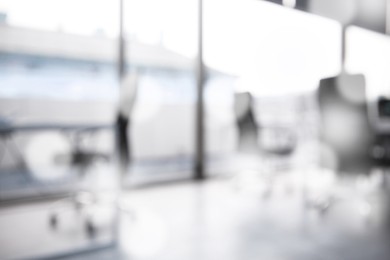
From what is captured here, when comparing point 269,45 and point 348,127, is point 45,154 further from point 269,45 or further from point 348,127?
point 348,127

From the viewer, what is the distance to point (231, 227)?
2.41 m

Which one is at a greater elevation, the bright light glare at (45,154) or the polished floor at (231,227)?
the bright light glare at (45,154)

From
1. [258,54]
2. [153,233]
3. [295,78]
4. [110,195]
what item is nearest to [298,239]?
[153,233]

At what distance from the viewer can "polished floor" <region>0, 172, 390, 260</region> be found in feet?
6.26

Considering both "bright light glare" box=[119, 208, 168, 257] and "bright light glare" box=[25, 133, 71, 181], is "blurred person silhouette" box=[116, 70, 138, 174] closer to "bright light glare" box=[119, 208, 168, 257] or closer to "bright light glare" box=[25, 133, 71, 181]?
"bright light glare" box=[119, 208, 168, 257]

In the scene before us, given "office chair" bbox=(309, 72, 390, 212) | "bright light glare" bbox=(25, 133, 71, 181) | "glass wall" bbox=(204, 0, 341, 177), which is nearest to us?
"office chair" bbox=(309, 72, 390, 212)

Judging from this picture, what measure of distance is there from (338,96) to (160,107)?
452 cm

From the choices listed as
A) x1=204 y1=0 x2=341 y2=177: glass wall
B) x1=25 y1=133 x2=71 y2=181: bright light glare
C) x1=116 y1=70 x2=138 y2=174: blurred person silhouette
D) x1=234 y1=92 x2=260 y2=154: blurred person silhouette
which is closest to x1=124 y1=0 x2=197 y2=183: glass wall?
Answer: x1=116 y1=70 x2=138 y2=174: blurred person silhouette

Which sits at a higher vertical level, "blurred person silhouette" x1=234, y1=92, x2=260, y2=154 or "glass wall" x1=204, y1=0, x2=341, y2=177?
"glass wall" x1=204, y1=0, x2=341, y2=177

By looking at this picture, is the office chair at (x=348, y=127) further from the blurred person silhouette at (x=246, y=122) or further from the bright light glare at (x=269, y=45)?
the bright light glare at (x=269, y=45)

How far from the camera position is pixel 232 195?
139 inches

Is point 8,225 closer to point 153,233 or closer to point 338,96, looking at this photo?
point 153,233

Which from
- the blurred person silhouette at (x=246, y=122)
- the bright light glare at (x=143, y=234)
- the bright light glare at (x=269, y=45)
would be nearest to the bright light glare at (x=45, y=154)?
the bright light glare at (x=143, y=234)

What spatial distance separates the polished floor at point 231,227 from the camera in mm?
1907
